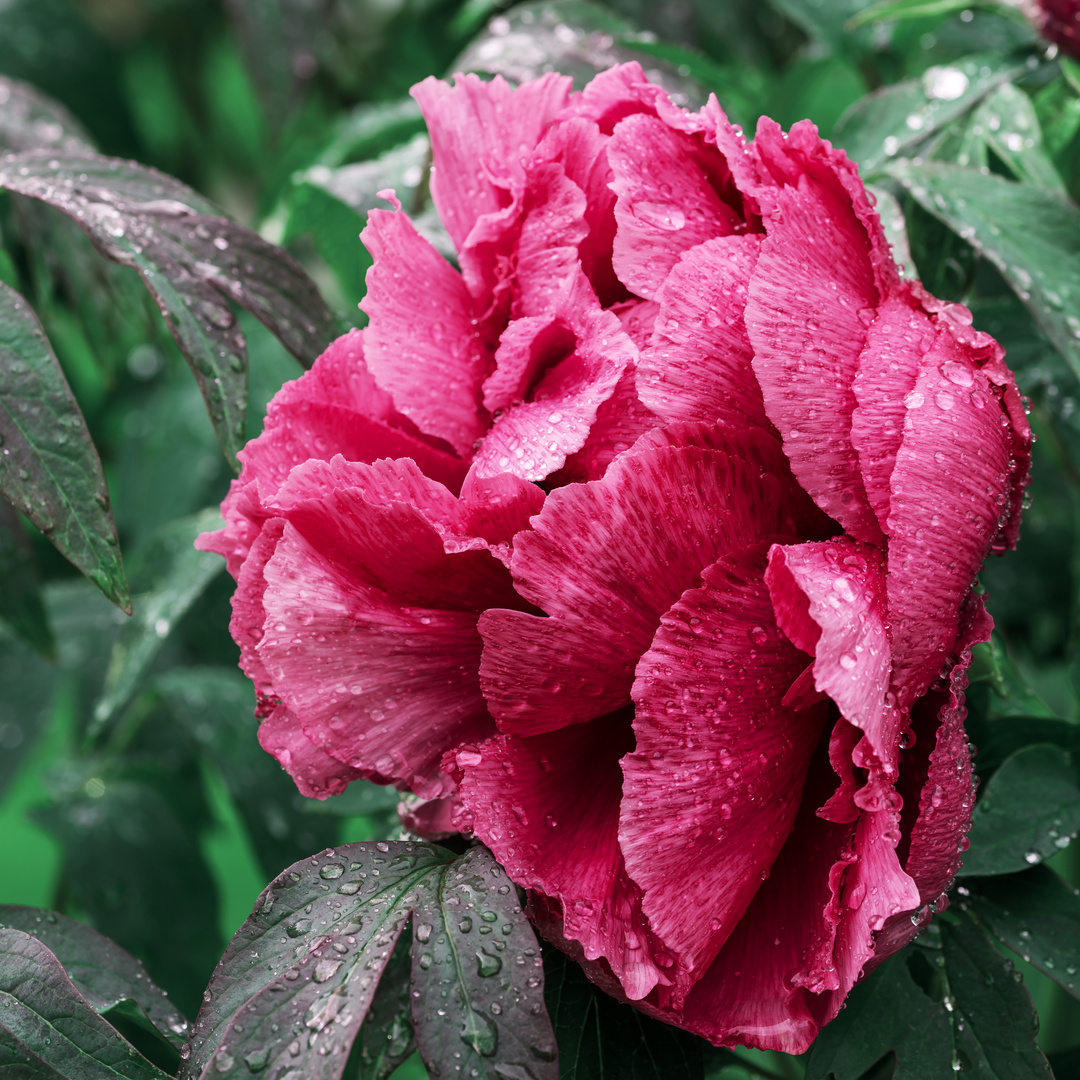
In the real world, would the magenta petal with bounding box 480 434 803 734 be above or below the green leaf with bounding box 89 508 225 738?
above

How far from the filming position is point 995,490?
0.90ft

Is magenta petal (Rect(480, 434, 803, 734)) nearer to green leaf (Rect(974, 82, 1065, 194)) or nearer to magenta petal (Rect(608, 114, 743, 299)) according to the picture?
magenta petal (Rect(608, 114, 743, 299))

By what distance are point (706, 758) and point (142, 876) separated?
536 millimetres

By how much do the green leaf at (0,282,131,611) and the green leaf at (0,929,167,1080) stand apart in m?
0.11

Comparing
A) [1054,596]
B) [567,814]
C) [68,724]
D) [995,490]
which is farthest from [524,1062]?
[68,724]

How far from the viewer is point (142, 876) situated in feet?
2.20

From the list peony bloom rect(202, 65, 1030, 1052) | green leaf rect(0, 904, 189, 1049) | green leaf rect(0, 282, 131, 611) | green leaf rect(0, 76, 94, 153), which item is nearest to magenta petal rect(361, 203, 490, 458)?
peony bloom rect(202, 65, 1030, 1052)

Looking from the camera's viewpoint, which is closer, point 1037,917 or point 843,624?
point 843,624

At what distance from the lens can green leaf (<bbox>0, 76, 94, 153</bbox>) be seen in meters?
0.55

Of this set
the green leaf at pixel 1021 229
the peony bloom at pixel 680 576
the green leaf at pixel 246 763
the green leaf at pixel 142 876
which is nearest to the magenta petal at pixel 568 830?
the peony bloom at pixel 680 576

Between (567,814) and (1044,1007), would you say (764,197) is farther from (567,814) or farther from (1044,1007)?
(1044,1007)

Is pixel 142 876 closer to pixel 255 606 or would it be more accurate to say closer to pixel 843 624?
pixel 255 606

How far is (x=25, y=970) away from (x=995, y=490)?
30 centimetres

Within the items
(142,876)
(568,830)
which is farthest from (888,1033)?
(142,876)
